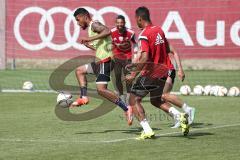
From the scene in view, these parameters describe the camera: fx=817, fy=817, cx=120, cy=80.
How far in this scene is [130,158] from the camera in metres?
12.6

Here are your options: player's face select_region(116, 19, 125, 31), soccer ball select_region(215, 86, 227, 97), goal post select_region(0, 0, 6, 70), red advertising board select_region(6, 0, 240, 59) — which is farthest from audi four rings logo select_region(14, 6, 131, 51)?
player's face select_region(116, 19, 125, 31)

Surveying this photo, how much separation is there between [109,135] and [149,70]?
1487mm

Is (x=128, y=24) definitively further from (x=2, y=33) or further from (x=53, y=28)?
(x=2, y=33)

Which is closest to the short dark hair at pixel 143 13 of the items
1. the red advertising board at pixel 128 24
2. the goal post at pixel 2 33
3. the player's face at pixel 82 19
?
the player's face at pixel 82 19

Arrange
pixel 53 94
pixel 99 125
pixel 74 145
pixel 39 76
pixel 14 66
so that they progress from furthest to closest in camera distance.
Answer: pixel 14 66, pixel 39 76, pixel 53 94, pixel 99 125, pixel 74 145

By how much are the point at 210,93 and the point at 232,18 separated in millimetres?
9145

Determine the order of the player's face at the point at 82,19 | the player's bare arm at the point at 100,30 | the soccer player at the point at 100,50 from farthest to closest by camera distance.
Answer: the player's face at the point at 82,19
the soccer player at the point at 100,50
the player's bare arm at the point at 100,30

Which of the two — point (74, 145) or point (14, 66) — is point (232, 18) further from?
point (74, 145)

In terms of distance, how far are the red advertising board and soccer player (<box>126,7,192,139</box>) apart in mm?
18956

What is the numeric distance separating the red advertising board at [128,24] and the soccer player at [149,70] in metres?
19.0

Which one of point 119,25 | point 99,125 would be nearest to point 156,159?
point 99,125

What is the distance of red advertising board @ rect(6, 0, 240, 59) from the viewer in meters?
34.8

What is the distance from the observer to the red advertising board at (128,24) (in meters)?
34.8

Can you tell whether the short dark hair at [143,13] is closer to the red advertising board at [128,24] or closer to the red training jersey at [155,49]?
the red training jersey at [155,49]
